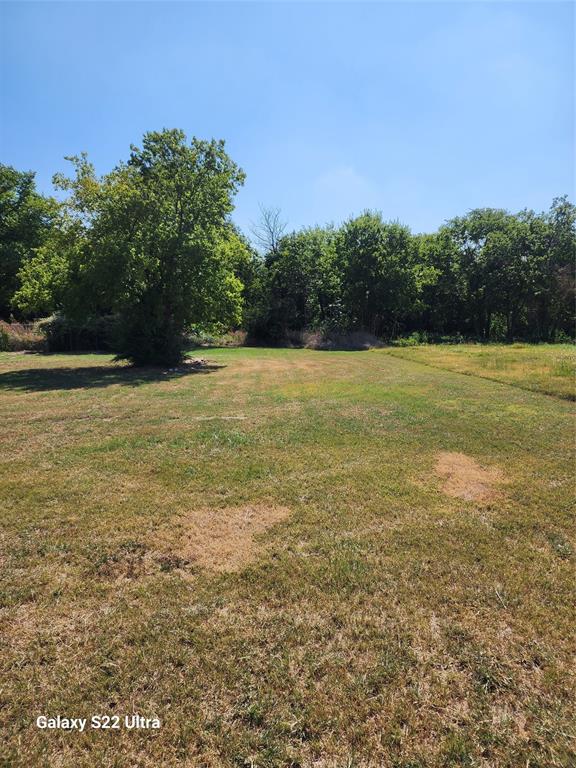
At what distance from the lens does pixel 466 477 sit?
490cm

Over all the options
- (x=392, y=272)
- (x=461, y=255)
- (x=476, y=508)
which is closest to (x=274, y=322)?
(x=392, y=272)

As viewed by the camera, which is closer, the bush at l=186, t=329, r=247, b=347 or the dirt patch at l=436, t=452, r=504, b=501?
the dirt patch at l=436, t=452, r=504, b=501

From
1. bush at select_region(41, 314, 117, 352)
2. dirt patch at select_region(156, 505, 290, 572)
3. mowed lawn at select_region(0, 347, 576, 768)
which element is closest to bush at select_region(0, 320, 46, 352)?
bush at select_region(41, 314, 117, 352)

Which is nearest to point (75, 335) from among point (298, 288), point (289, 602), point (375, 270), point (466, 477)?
point (298, 288)

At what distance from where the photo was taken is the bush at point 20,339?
1022 inches

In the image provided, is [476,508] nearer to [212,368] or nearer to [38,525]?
[38,525]

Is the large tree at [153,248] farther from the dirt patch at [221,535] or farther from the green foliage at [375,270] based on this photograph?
the green foliage at [375,270]

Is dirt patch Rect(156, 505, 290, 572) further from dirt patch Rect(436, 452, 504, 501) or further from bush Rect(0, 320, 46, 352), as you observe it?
bush Rect(0, 320, 46, 352)

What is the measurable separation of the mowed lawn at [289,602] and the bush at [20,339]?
24857mm

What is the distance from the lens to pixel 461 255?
42.2 m

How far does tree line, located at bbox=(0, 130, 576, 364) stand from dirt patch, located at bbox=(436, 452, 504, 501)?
13477mm

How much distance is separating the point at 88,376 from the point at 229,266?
834cm

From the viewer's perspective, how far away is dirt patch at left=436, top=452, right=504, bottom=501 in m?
4.45

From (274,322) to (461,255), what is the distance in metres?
22.8
